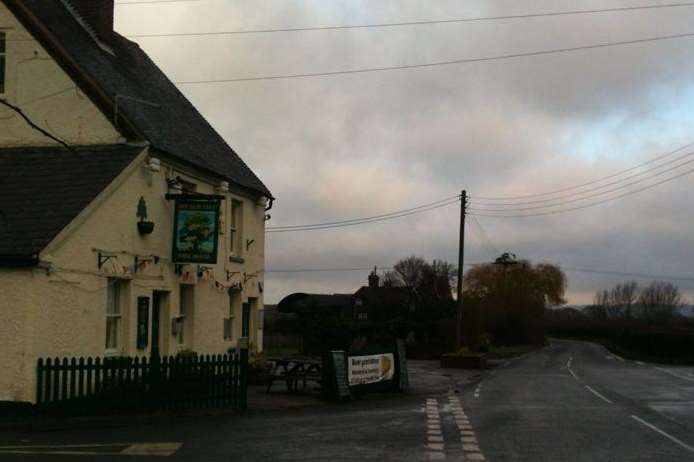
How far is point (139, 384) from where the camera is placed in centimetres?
1546

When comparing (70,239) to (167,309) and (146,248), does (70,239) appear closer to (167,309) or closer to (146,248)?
(146,248)

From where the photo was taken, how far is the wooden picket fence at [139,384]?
14.7 meters

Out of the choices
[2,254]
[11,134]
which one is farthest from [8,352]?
[11,134]

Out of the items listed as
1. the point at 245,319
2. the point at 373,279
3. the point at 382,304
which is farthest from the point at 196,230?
the point at 373,279

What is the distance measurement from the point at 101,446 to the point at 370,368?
1014 cm

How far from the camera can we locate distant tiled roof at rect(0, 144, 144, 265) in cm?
1476

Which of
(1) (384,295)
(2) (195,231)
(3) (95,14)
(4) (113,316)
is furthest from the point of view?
(1) (384,295)

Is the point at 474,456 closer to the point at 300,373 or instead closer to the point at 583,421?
the point at 583,421

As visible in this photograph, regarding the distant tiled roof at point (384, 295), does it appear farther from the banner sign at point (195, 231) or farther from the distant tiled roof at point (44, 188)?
the distant tiled roof at point (44, 188)

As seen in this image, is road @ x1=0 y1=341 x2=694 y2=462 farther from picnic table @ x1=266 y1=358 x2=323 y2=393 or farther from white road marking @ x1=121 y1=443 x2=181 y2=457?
picnic table @ x1=266 y1=358 x2=323 y2=393

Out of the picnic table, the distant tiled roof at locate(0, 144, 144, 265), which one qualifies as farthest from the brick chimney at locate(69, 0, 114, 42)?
the picnic table

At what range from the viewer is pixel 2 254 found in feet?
46.7

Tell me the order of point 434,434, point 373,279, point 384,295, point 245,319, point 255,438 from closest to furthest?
point 255,438 → point 434,434 → point 245,319 → point 384,295 → point 373,279

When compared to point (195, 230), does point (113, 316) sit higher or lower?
lower
